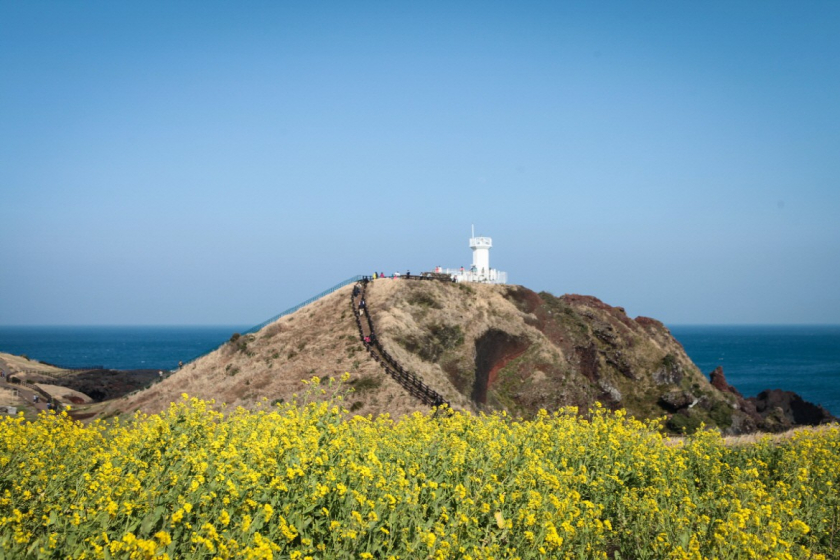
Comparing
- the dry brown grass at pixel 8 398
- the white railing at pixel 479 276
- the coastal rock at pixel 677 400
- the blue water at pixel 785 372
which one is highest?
the white railing at pixel 479 276

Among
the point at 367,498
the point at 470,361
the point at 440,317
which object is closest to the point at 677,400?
the point at 470,361

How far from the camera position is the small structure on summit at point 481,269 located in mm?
67688

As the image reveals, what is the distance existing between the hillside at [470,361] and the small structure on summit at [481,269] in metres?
2.33

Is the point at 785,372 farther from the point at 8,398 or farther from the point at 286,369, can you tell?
the point at 8,398

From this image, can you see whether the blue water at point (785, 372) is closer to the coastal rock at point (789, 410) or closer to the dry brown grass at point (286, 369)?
the coastal rock at point (789, 410)

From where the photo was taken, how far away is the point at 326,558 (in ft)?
30.7

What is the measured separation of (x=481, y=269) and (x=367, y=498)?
59.1 meters

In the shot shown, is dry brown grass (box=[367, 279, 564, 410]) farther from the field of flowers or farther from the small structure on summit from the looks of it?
the field of flowers

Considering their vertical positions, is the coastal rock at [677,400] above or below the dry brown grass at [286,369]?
below

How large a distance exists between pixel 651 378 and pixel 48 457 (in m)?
61.2

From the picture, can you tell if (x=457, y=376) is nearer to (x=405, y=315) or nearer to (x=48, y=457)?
(x=405, y=315)

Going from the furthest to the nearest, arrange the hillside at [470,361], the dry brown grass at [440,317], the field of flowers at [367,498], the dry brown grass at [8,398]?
the dry brown grass at [440,317] < the dry brown grass at [8,398] < the hillside at [470,361] < the field of flowers at [367,498]

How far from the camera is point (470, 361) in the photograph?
51.7m

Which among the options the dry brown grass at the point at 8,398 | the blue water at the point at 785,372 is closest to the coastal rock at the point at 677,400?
the blue water at the point at 785,372
